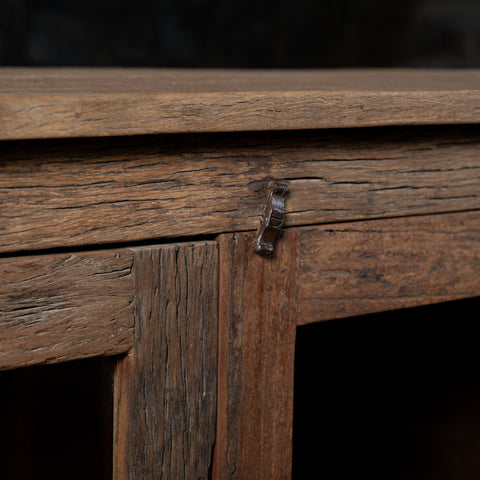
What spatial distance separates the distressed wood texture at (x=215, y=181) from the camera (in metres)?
0.58

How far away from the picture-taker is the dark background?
207 cm

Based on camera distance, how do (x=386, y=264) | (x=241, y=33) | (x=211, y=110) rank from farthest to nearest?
1. (x=241, y=33)
2. (x=386, y=264)
3. (x=211, y=110)

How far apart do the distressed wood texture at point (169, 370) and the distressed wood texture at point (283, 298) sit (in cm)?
2

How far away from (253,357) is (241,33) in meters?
1.84

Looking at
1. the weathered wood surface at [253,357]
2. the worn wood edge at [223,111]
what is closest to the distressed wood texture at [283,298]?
the weathered wood surface at [253,357]

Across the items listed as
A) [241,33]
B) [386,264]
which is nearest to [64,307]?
[386,264]

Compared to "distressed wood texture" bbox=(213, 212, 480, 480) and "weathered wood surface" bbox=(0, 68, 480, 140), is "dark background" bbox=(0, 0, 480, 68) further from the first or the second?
"distressed wood texture" bbox=(213, 212, 480, 480)

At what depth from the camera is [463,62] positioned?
7.79ft

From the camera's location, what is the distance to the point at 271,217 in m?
0.66

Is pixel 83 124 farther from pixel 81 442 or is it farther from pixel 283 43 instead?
pixel 283 43

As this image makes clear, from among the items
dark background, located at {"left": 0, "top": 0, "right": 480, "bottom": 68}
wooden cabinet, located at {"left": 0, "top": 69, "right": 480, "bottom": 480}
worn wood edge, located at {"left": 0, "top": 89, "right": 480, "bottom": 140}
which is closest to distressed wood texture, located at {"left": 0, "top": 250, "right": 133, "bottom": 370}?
wooden cabinet, located at {"left": 0, "top": 69, "right": 480, "bottom": 480}

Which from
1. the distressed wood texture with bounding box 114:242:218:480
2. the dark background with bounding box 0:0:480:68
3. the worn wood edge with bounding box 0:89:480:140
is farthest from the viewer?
the dark background with bounding box 0:0:480:68

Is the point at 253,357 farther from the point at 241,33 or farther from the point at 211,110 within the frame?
the point at 241,33

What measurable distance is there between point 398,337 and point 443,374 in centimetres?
11
